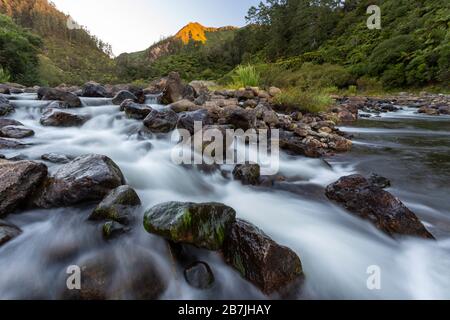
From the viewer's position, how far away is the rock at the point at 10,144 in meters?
3.58

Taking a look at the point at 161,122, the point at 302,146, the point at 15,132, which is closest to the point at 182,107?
the point at 161,122

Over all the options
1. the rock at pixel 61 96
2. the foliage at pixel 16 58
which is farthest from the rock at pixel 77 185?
the foliage at pixel 16 58

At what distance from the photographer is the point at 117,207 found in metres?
2.26

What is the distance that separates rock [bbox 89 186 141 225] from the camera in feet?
7.27

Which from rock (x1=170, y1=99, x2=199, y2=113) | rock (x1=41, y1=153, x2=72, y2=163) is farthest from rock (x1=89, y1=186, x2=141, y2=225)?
rock (x1=170, y1=99, x2=199, y2=113)

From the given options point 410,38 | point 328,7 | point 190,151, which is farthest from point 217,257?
point 328,7

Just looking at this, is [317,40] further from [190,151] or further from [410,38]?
[190,151]

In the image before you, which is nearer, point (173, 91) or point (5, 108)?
point (5, 108)

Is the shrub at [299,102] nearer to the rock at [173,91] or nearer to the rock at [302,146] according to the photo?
the rock at [302,146]

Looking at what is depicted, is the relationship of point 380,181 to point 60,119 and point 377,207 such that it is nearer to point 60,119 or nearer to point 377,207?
point 377,207

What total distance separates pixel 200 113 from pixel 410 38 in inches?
1128

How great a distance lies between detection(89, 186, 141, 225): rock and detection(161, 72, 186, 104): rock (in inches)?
187

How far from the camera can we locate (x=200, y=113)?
15.4ft

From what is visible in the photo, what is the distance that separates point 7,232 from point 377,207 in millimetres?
3161
